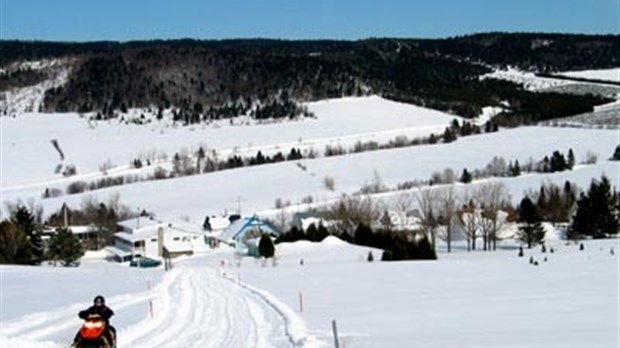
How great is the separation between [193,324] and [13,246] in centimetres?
4541

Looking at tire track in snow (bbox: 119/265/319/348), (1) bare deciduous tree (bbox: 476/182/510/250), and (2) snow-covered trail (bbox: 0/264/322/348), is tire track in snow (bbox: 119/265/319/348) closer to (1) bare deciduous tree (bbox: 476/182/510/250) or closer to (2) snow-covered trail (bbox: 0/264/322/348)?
(2) snow-covered trail (bbox: 0/264/322/348)

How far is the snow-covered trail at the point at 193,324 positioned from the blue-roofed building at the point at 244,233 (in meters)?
52.4

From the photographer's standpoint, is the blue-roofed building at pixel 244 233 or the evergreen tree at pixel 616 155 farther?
the evergreen tree at pixel 616 155

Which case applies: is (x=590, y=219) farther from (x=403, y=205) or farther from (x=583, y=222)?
(x=403, y=205)

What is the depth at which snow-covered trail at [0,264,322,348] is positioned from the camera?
18156mm

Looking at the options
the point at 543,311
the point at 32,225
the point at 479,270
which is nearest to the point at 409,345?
the point at 543,311

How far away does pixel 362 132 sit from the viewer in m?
183

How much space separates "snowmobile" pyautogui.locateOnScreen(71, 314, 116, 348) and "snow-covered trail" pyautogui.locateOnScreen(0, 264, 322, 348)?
7.74 feet

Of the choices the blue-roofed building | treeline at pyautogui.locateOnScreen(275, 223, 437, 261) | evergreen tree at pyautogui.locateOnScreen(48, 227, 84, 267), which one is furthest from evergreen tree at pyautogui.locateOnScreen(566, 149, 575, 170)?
evergreen tree at pyautogui.locateOnScreen(48, 227, 84, 267)

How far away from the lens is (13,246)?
62875mm

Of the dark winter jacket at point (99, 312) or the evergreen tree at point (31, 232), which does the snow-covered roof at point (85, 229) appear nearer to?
the evergreen tree at point (31, 232)

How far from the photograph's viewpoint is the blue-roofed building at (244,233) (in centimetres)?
8456

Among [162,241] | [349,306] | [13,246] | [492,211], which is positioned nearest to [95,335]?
[349,306]

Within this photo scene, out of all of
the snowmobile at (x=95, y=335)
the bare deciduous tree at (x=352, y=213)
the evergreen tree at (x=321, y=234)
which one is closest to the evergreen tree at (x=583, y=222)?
the bare deciduous tree at (x=352, y=213)
